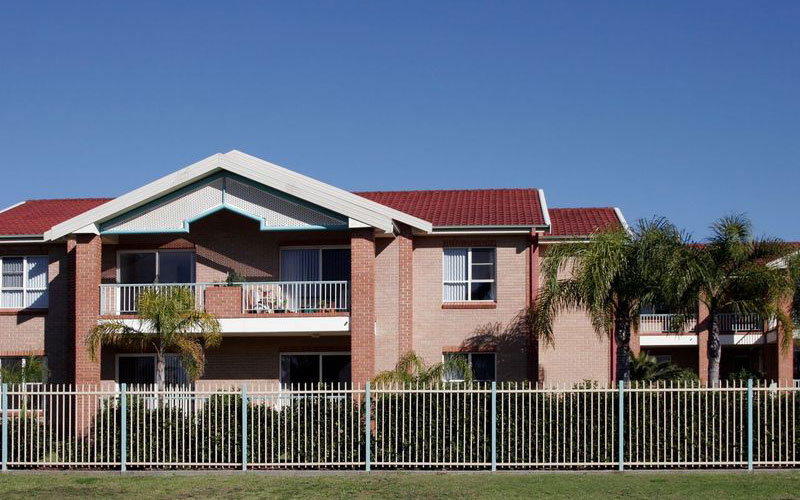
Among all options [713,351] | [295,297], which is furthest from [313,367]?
[713,351]

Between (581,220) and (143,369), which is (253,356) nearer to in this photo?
(143,369)

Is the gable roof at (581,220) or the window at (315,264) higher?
the gable roof at (581,220)

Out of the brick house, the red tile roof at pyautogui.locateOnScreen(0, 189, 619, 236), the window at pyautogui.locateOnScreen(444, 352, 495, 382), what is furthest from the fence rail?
the red tile roof at pyautogui.locateOnScreen(0, 189, 619, 236)

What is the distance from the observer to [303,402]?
2189cm

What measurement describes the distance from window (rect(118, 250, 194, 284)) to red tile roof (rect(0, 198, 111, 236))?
226cm

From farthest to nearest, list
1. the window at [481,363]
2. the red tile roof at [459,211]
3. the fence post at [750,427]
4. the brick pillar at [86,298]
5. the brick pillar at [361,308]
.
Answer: the red tile roof at [459,211]
the window at [481,363]
the brick pillar at [86,298]
the brick pillar at [361,308]
the fence post at [750,427]

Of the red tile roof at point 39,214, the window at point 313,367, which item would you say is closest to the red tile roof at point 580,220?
the window at point 313,367

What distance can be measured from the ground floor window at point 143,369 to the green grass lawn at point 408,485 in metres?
7.05

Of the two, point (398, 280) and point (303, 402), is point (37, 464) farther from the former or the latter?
point (398, 280)

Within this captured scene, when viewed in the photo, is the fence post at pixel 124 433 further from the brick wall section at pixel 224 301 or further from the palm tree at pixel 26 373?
the palm tree at pixel 26 373

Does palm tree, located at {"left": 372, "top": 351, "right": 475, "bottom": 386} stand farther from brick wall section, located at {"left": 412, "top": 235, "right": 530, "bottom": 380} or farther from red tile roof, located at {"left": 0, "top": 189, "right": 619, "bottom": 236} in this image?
red tile roof, located at {"left": 0, "top": 189, "right": 619, "bottom": 236}

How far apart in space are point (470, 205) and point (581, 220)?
318 centimetres

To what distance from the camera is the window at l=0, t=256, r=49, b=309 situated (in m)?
28.8

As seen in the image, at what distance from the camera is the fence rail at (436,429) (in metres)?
21.0
